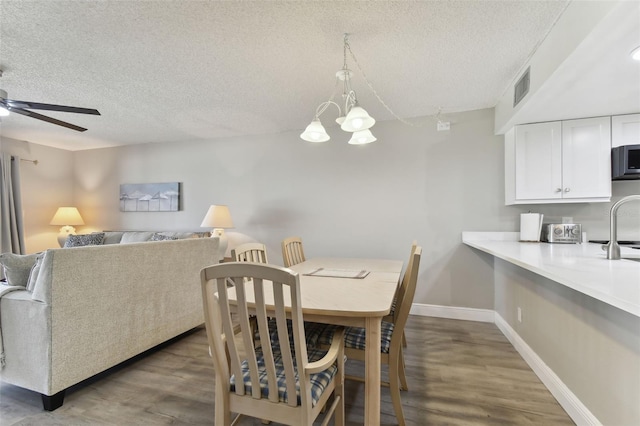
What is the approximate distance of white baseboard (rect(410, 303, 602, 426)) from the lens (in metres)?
1.55

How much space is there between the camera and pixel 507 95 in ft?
8.86

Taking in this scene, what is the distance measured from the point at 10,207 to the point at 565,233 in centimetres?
703

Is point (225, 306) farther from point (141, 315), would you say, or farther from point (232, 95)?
point (232, 95)

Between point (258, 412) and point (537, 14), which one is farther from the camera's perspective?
point (537, 14)

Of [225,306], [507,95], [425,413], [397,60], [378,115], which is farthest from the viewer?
[378,115]

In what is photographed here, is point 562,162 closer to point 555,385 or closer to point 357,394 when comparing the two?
point 555,385

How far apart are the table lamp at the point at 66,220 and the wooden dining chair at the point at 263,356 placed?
5093mm

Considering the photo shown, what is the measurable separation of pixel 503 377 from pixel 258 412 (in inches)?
72.5

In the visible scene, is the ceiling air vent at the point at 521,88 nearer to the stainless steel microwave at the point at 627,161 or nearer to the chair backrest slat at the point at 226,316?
the stainless steel microwave at the point at 627,161

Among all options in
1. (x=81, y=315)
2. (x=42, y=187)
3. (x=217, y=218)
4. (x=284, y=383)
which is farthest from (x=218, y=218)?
(x=42, y=187)

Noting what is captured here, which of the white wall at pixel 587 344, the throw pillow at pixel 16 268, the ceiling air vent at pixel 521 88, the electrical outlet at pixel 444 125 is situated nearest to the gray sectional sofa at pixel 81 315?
the throw pillow at pixel 16 268

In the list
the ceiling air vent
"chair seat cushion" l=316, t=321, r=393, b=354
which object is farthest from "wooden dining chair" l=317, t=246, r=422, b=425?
the ceiling air vent

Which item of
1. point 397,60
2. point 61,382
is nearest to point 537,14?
point 397,60

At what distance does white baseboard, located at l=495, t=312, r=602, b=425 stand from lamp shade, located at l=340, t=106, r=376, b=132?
1945 millimetres
